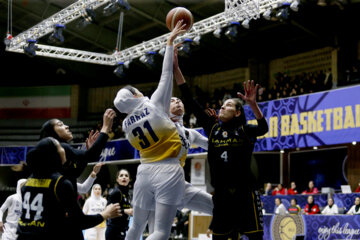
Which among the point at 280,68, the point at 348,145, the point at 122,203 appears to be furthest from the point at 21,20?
the point at 122,203

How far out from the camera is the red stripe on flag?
3173 cm

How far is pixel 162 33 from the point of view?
25.6 metres

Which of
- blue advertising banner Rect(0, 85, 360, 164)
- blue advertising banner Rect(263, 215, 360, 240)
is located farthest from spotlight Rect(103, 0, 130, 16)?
blue advertising banner Rect(263, 215, 360, 240)

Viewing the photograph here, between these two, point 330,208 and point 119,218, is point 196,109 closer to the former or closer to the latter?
point 119,218

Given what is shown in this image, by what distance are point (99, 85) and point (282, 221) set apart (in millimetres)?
20476

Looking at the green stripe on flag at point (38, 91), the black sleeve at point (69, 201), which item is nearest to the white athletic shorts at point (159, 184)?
the black sleeve at point (69, 201)

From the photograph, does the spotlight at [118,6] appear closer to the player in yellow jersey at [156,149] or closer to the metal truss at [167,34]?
the metal truss at [167,34]

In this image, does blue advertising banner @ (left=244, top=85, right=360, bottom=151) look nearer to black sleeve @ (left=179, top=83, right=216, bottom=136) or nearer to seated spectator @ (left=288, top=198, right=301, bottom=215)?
seated spectator @ (left=288, top=198, right=301, bottom=215)

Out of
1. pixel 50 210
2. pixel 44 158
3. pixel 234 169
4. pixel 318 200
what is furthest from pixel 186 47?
pixel 50 210

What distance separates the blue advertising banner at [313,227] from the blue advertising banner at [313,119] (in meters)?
2.91

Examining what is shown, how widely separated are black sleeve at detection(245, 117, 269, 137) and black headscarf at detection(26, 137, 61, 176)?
218 centimetres

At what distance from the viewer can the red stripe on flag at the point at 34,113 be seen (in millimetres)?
31734

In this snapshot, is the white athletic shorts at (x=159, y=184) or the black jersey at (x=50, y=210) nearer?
the black jersey at (x=50, y=210)

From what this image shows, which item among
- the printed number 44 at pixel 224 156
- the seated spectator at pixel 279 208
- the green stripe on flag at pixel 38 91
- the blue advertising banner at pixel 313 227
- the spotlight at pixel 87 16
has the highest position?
the green stripe on flag at pixel 38 91
